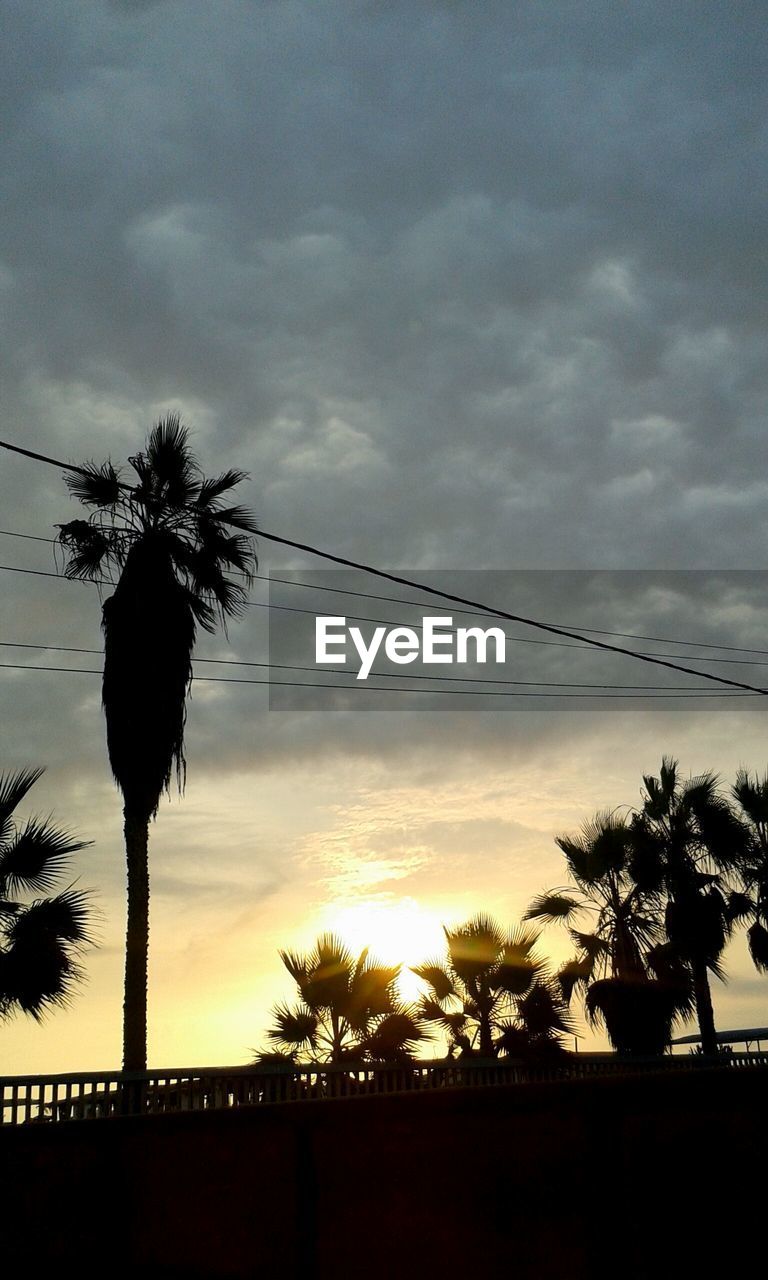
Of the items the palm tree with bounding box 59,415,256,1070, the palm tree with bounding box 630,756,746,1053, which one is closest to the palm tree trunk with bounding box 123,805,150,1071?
the palm tree with bounding box 59,415,256,1070

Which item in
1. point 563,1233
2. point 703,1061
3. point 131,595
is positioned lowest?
point 703,1061

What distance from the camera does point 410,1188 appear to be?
141 inches

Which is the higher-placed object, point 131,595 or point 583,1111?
point 131,595

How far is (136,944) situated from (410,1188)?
1378cm

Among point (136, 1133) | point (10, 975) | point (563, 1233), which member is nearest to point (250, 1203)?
point (136, 1133)

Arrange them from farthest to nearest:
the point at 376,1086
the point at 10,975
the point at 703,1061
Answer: the point at 703,1061, the point at 376,1086, the point at 10,975

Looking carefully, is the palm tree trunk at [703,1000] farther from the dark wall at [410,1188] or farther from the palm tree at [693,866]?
the dark wall at [410,1188]

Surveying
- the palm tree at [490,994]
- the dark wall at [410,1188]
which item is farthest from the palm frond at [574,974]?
the dark wall at [410,1188]

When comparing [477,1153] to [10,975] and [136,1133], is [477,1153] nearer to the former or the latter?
[136,1133]

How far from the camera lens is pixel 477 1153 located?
371cm

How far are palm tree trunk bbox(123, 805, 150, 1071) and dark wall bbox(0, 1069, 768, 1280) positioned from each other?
1281cm

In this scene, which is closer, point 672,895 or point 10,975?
point 10,975

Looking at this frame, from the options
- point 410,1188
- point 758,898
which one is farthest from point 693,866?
point 410,1188

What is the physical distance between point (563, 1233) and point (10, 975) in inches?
404
